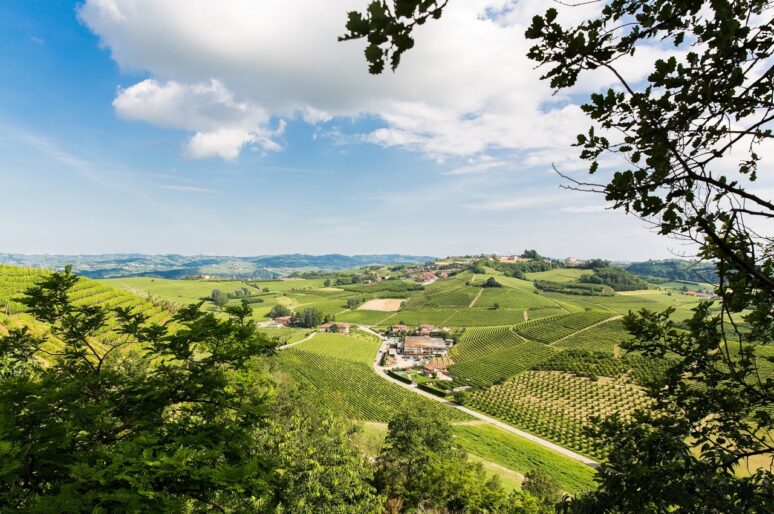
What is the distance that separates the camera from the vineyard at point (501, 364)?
79125 millimetres

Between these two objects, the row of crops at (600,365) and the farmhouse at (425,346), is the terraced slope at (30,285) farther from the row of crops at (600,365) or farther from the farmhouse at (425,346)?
the row of crops at (600,365)

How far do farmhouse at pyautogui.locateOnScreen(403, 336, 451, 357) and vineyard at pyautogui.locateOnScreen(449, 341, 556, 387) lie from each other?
13426mm

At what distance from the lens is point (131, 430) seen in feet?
24.3

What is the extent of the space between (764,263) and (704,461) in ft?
7.89

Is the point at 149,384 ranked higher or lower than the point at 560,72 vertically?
lower

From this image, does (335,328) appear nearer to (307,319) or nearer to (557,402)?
(307,319)

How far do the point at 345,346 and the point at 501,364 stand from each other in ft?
151

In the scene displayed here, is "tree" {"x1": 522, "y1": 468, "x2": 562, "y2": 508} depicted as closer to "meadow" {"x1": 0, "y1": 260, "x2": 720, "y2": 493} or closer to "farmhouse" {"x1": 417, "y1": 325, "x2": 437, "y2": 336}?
"meadow" {"x1": 0, "y1": 260, "x2": 720, "y2": 493}

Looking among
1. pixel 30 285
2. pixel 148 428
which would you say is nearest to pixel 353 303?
pixel 30 285

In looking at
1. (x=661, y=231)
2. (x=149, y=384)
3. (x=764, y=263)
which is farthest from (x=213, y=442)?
(x=764, y=263)

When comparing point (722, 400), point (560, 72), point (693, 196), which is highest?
point (560, 72)

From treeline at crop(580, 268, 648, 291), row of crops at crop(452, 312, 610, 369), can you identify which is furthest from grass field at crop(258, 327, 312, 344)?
treeline at crop(580, 268, 648, 291)

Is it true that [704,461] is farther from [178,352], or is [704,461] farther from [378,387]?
[378,387]

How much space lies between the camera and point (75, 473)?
492 centimetres
